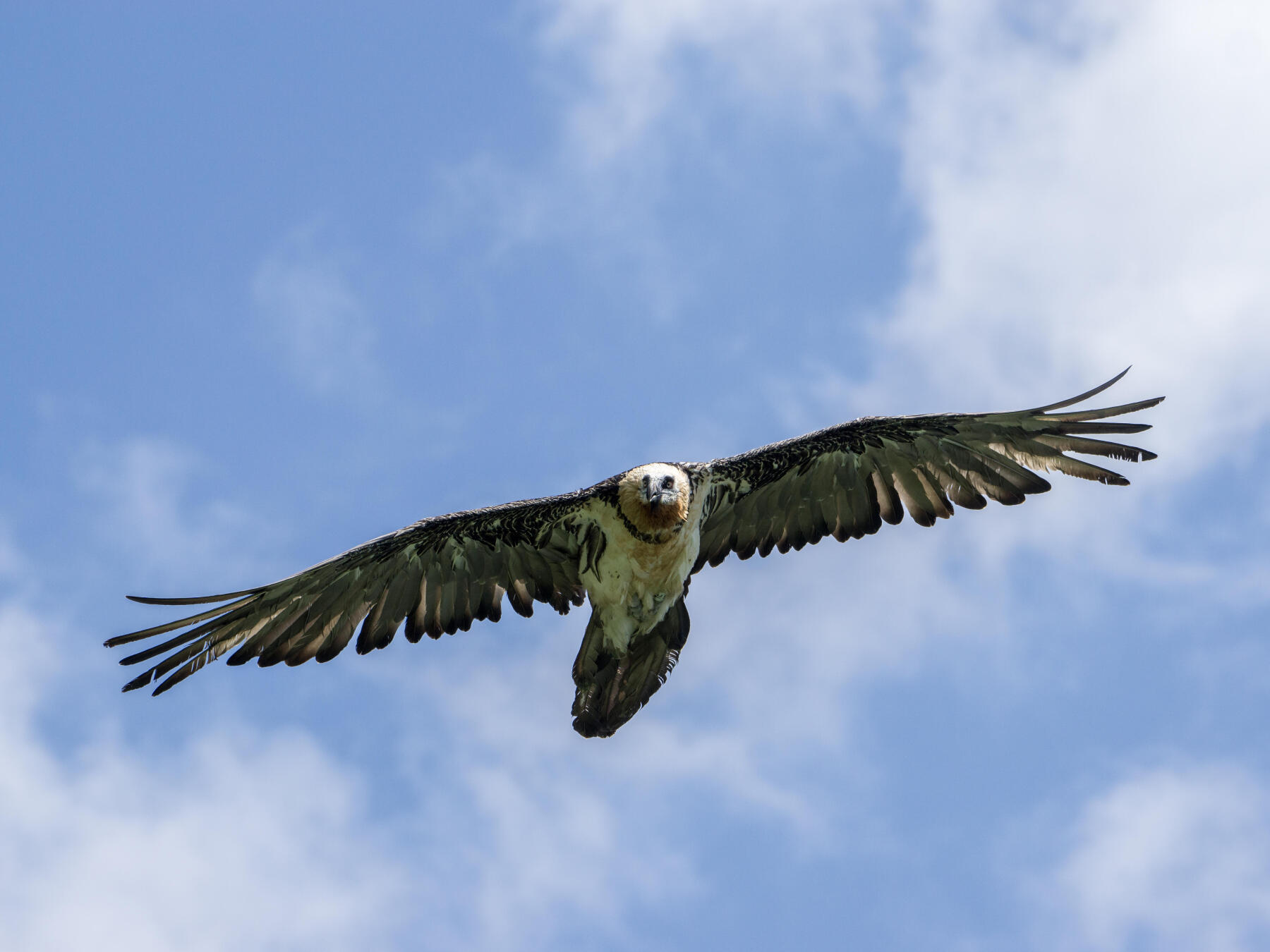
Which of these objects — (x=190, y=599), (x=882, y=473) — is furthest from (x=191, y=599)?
(x=882, y=473)

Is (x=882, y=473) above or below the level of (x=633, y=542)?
above

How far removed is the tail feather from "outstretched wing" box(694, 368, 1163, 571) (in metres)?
0.90

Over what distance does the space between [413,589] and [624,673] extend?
2.05 metres

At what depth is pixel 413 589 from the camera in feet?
45.6

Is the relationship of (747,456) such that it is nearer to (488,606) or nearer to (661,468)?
(661,468)

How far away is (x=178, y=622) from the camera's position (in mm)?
12844

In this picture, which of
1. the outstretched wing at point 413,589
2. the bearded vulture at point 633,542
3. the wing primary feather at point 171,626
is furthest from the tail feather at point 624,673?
the wing primary feather at point 171,626

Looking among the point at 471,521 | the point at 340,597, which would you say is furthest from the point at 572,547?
the point at 340,597

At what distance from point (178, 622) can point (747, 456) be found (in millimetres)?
4888

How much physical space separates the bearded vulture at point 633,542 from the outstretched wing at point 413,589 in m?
0.01

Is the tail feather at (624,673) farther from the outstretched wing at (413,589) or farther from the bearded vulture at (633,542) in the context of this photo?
the outstretched wing at (413,589)

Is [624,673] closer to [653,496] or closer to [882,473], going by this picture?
[653,496]

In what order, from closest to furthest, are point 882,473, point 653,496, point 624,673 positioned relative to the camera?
point 653,496
point 624,673
point 882,473

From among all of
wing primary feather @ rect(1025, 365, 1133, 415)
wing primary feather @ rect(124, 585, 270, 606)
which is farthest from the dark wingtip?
wing primary feather @ rect(1025, 365, 1133, 415)
